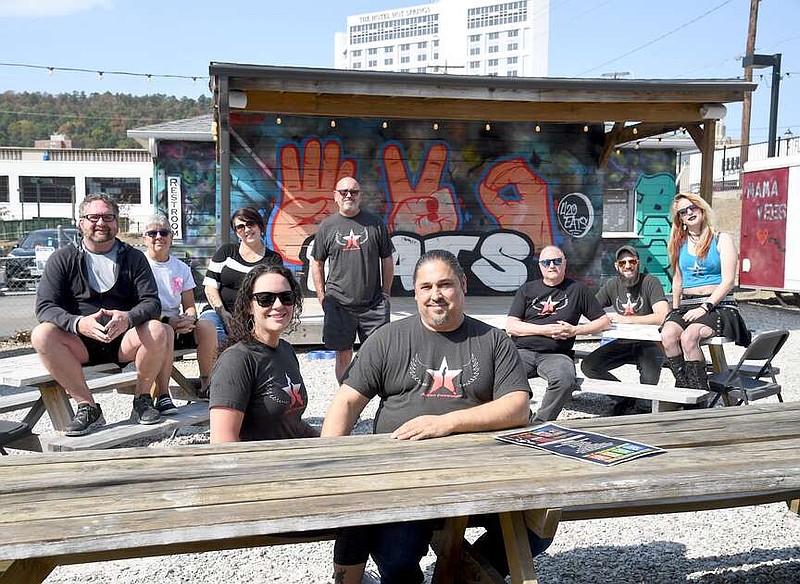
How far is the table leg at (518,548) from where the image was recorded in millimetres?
2477

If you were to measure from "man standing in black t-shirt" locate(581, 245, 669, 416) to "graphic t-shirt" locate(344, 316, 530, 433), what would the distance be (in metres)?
3.51

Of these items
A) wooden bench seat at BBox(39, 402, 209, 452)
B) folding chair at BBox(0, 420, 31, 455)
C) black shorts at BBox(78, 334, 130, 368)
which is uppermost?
black shorts at BBox(78, 334, 130, 368)

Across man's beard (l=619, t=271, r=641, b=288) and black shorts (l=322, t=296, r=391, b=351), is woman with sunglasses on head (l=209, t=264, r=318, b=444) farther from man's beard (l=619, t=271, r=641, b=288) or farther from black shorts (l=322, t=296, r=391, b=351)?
man's beard (l=619, t=271, r=641, b=288)

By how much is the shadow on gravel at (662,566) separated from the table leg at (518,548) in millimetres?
1050

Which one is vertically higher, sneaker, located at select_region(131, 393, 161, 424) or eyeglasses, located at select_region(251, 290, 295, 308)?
eyeglasses, located at select_region(251, 290, 295, 308)

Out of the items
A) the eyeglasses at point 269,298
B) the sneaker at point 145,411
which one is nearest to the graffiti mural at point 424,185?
the sneaker at point 145,411

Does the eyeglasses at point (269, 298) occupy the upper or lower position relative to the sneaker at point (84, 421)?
upper

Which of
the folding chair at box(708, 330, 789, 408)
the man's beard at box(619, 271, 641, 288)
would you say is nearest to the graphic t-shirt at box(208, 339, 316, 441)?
the folding chair at box(708, 330, 789, 408)

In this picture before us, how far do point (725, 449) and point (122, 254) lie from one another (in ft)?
12.5

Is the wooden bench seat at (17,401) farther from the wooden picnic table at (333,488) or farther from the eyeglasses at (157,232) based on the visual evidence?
the wooden picnic table at (333,488)

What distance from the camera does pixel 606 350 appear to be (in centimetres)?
654

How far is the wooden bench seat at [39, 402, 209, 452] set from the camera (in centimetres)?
454

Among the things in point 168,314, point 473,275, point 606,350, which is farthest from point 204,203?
point 606,350

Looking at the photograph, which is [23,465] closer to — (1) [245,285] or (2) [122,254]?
(1) [245,285]
